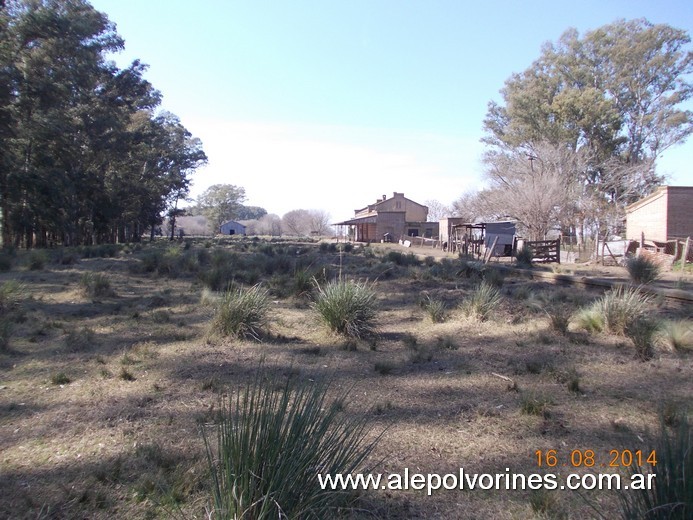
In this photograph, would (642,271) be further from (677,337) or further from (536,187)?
(536,187)

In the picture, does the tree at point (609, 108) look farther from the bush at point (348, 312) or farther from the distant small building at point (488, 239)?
the bush at point (348, 312)

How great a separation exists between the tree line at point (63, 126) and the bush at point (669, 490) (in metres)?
25.1

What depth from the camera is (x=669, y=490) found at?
239 centimetres

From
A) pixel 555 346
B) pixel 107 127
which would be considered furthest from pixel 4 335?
pixel 107 127

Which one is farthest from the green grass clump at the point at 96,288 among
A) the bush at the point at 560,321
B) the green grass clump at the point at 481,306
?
the bush at the point at 560,321

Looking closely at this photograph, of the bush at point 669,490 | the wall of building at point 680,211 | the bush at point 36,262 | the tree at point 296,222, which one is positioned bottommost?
the bush at point 669,490

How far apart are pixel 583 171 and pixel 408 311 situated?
142ft

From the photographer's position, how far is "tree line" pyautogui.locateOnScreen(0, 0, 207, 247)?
2314 cm

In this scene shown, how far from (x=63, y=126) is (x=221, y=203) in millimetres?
87841

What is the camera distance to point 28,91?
23188mm

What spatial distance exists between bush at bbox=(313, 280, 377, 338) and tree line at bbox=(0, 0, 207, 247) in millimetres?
20189

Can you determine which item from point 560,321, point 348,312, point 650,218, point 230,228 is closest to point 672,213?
point 650,218

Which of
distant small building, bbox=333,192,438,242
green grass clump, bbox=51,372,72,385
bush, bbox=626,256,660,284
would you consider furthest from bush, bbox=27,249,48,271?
distant small building, bbox=333,192,438,242

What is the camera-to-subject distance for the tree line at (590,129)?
44094 millimetres
